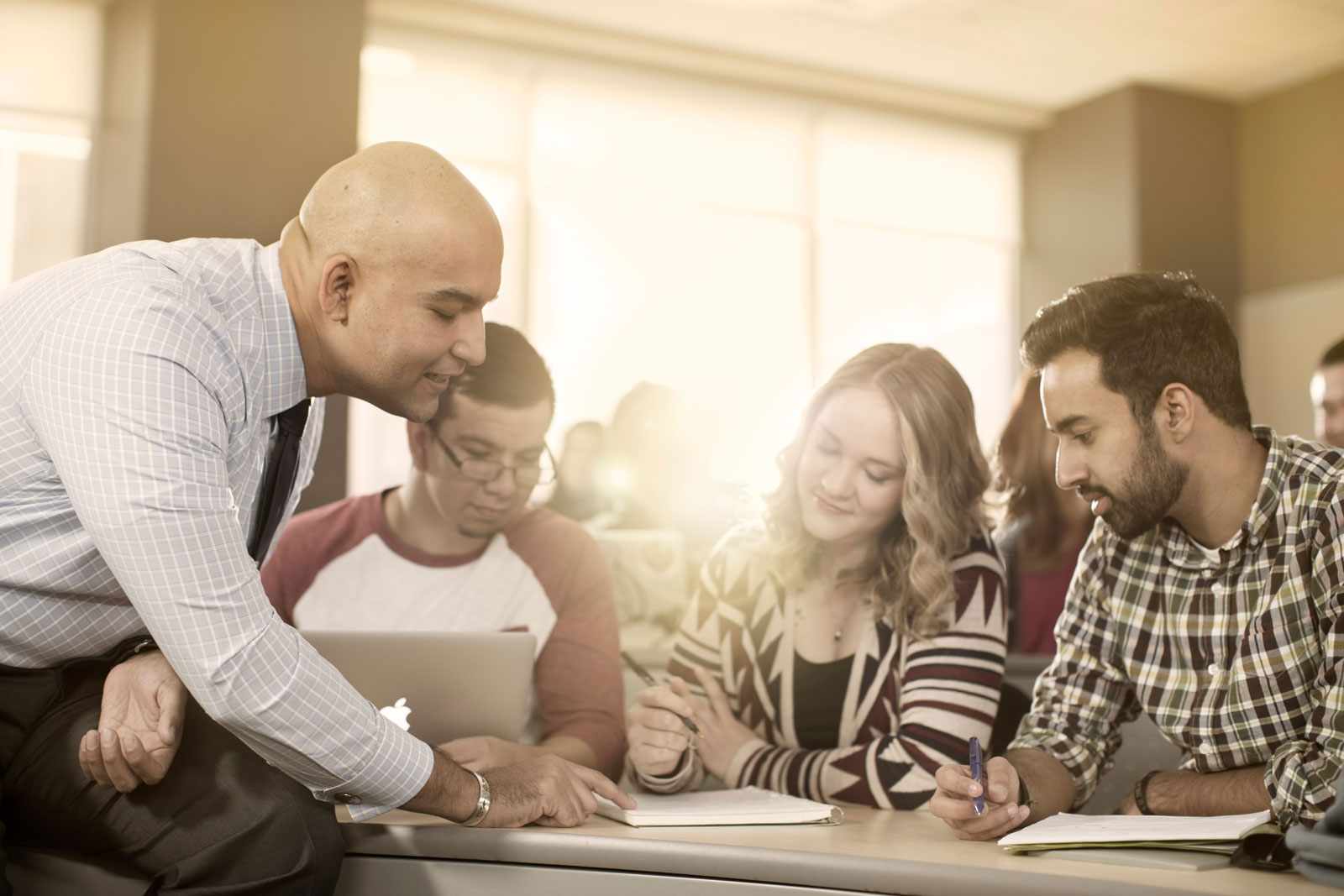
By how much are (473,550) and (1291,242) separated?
223 inches

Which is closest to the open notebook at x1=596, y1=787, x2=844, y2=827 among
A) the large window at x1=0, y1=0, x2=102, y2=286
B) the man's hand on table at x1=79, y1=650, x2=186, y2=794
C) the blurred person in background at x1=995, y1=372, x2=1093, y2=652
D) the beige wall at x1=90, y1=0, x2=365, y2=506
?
the man's hand on table at x1=79, y1=650, x2=186, y2=794

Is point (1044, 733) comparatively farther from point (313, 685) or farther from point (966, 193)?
point (966, 193)

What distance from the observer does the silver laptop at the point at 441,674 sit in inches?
59.9

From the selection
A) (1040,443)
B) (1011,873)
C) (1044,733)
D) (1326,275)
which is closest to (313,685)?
(1011,873)

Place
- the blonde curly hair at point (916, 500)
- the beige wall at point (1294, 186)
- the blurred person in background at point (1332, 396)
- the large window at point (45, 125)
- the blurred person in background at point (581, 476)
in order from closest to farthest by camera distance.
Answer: the blonde curly hair at point (916, 500)
the blurred person in background at point (1332, 396)
the blurred person in background at point (581, 476)
the large window at point (45, 125)
the beige wall at point (1294, 186)

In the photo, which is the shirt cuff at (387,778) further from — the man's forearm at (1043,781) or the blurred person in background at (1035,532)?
the blurred person in background at (1035,532)

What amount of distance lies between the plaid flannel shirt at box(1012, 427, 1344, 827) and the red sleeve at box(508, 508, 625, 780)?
25.3 inches

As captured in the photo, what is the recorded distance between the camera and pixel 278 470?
1471 millimetres

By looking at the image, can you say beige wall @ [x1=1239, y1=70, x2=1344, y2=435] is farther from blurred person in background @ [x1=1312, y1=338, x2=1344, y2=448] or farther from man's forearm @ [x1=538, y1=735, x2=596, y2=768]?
man's forearm @ [x1=538, y1=735, x2=596, y2=768]

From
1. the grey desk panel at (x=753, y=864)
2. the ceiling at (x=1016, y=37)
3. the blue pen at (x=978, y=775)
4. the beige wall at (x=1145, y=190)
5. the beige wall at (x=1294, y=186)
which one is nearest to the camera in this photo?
the grey desk panel at (x=753, y=864)

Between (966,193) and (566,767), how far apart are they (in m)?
6.13

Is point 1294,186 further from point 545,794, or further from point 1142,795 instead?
point 545,794

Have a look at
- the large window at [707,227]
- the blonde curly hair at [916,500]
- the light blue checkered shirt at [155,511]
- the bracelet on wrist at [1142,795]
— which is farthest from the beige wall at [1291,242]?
the light blue checkered shirt at [155,511]

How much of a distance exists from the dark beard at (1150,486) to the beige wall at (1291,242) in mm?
4832
